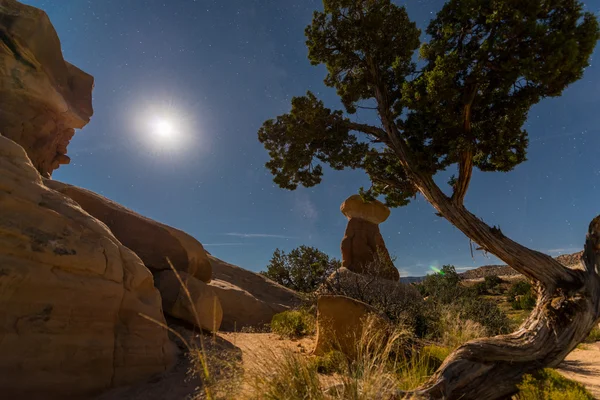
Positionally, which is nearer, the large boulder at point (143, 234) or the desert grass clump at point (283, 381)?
the desert grass clump at point (283, 381)

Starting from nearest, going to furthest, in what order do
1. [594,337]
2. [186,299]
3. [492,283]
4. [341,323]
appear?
[341,323]
[186,299]
[594,337]
[492,283]

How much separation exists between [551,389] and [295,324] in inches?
373

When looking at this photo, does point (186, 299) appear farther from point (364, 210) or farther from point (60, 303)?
point (364, 210)

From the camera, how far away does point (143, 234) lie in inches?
420

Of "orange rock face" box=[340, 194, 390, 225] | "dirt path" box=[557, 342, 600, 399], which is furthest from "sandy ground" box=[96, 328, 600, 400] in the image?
"orange rock face" box=[340, 194, 390, 225]

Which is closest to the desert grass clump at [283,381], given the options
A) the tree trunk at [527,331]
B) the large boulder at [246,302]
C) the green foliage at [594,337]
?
the tree trunk at [527,331]

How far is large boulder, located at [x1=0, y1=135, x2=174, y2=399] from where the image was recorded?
490cm

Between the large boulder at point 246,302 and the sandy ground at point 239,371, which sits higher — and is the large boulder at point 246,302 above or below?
above

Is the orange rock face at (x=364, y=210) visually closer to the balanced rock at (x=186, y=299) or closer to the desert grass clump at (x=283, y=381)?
the balanced rock at (x=186, y=299)

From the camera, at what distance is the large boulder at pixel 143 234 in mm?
10156

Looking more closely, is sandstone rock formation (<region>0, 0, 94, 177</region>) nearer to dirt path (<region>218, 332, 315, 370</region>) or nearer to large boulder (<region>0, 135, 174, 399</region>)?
large boulder (<region>0, 135, 174, 399</region>)

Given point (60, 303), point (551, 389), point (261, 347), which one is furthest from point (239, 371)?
point (551, 389)

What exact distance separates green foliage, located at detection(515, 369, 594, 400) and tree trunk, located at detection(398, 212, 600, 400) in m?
0.55

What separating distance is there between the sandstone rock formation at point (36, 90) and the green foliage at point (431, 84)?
25.1ft
